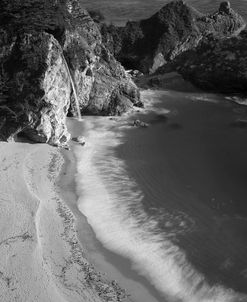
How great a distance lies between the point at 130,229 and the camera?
2283 centimetres

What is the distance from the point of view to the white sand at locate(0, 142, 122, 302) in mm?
18453

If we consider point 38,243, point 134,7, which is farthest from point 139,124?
point 134,7

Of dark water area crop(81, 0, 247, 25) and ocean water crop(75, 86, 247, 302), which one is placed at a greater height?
dark water area crop(81, 0, 247, 25)

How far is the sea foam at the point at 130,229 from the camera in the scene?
19422mm

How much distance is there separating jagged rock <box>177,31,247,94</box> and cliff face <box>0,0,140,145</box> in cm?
1259

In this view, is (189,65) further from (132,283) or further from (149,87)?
(132,283)

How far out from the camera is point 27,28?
30.9m

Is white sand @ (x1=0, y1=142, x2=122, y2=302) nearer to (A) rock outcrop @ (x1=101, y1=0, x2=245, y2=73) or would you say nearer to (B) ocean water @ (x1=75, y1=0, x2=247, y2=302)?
(B) ocean water @ (x1=75, y1=0, x2=247, y2=302)

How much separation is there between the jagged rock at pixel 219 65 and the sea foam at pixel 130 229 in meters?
15.2

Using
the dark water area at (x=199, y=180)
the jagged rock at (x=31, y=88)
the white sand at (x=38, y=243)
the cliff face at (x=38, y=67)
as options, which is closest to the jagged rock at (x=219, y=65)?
the dark water area at (x=199, y=180)

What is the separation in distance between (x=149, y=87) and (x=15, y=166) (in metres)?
20.2

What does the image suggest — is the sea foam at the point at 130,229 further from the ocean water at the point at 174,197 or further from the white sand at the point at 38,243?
the white sand at the point at 38,243

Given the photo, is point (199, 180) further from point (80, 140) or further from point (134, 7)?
point (134, 7)

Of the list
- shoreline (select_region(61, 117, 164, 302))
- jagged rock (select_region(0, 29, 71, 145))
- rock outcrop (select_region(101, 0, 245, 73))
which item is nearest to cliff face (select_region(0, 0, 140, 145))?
jagged rock (select_region(0, 29, 71, 145))
